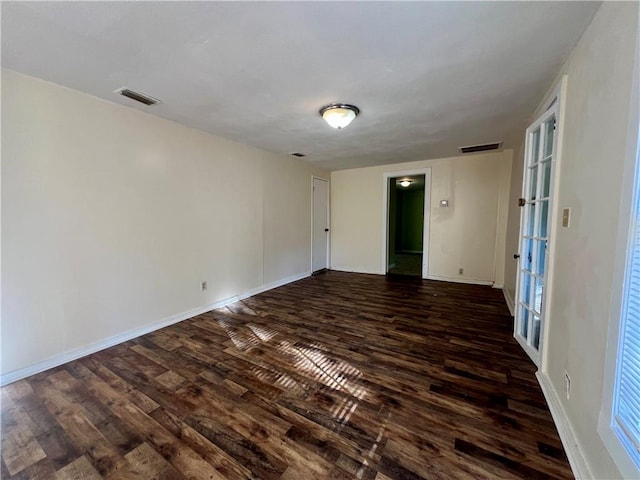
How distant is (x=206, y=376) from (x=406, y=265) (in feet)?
18.2

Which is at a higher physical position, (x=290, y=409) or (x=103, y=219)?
(x=103, y=219)

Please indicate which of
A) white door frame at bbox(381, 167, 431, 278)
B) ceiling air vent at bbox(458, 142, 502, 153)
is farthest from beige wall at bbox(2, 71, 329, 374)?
ceiling air vent at bbox(458, 142, 502, 153)

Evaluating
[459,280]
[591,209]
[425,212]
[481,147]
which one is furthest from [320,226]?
[591,209]

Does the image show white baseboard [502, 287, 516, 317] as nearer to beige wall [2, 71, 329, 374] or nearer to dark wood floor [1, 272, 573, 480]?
dark wood floor [1, 272, 573, 480]

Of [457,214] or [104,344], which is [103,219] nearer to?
[104,344]

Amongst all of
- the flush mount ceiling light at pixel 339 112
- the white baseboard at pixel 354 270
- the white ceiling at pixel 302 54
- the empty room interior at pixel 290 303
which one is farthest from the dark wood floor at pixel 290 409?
the white baseboard at pixel 354 270

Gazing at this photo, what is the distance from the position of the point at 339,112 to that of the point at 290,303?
2.59 metres

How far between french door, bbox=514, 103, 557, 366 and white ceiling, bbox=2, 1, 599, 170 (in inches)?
15.7

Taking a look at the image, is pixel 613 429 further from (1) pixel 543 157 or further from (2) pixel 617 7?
(1) pixel 543 157

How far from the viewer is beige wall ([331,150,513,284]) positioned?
4559mm

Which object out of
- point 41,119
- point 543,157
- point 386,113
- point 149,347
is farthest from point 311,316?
point 41,119

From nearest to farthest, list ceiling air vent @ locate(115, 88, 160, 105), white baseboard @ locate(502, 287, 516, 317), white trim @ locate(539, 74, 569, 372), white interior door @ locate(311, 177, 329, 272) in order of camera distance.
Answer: white trim @ locate(539, 74, 569, 372), ceiling air vent @ locate(115, 88, 160, 105), white baseboard @ locate(502, 287, 516, 317), white interior door @ locate(311, 177, 329, 272)

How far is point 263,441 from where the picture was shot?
57.8 inches

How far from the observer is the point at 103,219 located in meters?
2.49
